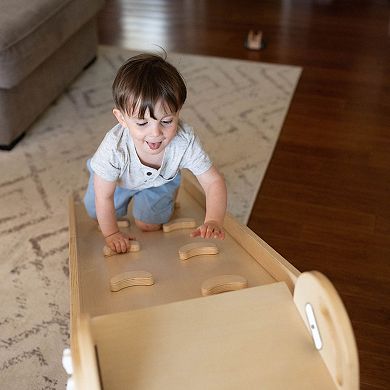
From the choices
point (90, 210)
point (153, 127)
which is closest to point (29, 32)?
point (90, 210)

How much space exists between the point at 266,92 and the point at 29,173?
1092mm

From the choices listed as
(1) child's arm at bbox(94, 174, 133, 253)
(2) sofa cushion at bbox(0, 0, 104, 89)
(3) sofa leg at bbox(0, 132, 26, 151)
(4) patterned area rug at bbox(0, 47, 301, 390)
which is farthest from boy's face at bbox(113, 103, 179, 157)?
(3) sofa leg at bbox(0, 132, 26, 151)

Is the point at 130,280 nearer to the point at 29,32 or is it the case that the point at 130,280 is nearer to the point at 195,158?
the point at 195,158

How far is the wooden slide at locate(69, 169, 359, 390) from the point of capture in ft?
2.43

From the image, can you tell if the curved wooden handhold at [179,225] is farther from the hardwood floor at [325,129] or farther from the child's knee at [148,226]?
the hardwood floor at [325,129]

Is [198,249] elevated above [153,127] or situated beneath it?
situated beneath

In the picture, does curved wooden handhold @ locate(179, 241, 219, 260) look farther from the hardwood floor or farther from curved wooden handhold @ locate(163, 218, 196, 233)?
the hardwood floor

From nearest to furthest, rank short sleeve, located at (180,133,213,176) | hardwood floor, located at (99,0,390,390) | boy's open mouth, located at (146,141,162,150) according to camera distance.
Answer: boy's open mouth, located at (146,141,162,150) → short sleeve, located at (180,133,213,176) → hardwood floor, located at (99,0,390,390)

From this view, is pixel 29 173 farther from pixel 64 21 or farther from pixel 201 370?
pixel 201 370

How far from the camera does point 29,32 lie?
5.99ft

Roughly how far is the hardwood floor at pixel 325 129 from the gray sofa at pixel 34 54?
668 mm

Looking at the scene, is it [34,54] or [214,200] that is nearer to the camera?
[214,200]

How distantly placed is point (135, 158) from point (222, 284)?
0.35 metres

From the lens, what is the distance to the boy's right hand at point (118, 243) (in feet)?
3.82
